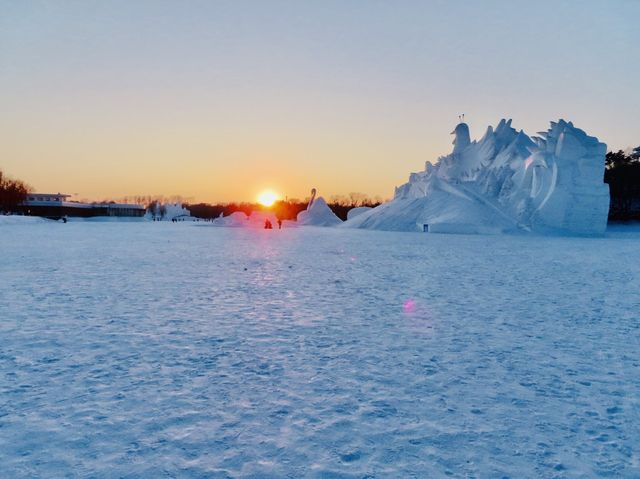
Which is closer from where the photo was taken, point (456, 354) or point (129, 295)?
point (456, 354)

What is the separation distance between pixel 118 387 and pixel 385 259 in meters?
14.0

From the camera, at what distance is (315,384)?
14.4ft

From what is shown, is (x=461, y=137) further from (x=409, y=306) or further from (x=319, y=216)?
(x=409, y=306)

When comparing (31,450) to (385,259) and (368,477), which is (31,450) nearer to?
(368,477)

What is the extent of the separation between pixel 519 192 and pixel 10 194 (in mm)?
77664

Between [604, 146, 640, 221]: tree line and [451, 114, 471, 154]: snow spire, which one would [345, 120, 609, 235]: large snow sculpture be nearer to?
[451, 114, 471, 154]: snow spire

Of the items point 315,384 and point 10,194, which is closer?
point 315,384

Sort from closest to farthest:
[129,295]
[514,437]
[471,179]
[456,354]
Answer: [514,437]
[456,354]
[129,295]
[471,179]

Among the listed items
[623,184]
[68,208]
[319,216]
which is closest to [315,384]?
[319,216]

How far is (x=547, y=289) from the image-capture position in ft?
34.3

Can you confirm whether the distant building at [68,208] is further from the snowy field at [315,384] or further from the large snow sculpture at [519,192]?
the snowy field at [315,384]

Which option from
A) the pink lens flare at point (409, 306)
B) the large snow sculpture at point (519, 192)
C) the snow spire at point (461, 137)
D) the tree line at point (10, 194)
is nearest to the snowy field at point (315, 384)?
the pink lens flare at point (409, 306)

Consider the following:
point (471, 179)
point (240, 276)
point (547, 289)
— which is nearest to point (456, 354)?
point (547, 289)

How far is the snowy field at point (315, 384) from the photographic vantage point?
3.06 meters
